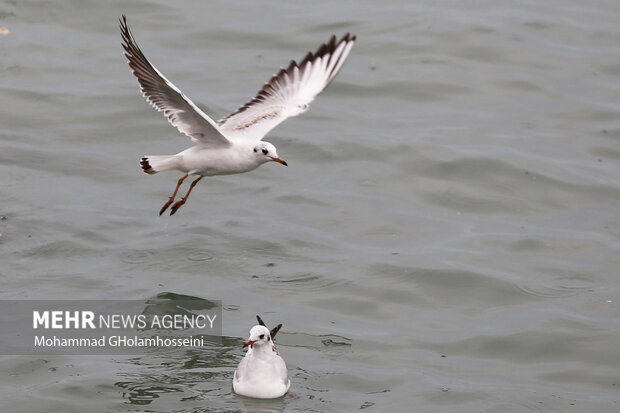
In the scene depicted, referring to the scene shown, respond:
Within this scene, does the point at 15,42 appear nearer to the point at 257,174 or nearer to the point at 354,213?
the point at 257,174

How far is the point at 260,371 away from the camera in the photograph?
902 centimetres

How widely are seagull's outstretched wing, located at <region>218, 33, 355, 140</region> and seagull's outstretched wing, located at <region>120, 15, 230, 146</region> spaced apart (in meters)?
0.74

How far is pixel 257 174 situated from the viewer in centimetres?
1446

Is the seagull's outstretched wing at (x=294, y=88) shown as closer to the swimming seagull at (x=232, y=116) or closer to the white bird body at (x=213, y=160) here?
the swimming seagull at (x=232, y=116)

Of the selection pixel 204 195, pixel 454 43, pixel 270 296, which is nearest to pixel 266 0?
pixel 454 43

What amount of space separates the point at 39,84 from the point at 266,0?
14.4 feet

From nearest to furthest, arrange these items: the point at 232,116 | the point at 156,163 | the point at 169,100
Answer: the point at 169,100 → the point at 156,163 → the point at 232,116

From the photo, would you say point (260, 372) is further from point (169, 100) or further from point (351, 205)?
point (351, 205)

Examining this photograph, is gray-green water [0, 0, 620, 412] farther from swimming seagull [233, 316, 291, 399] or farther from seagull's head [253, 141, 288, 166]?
seagull's head [253, 141, 288, 166]

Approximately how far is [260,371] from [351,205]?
474cm
